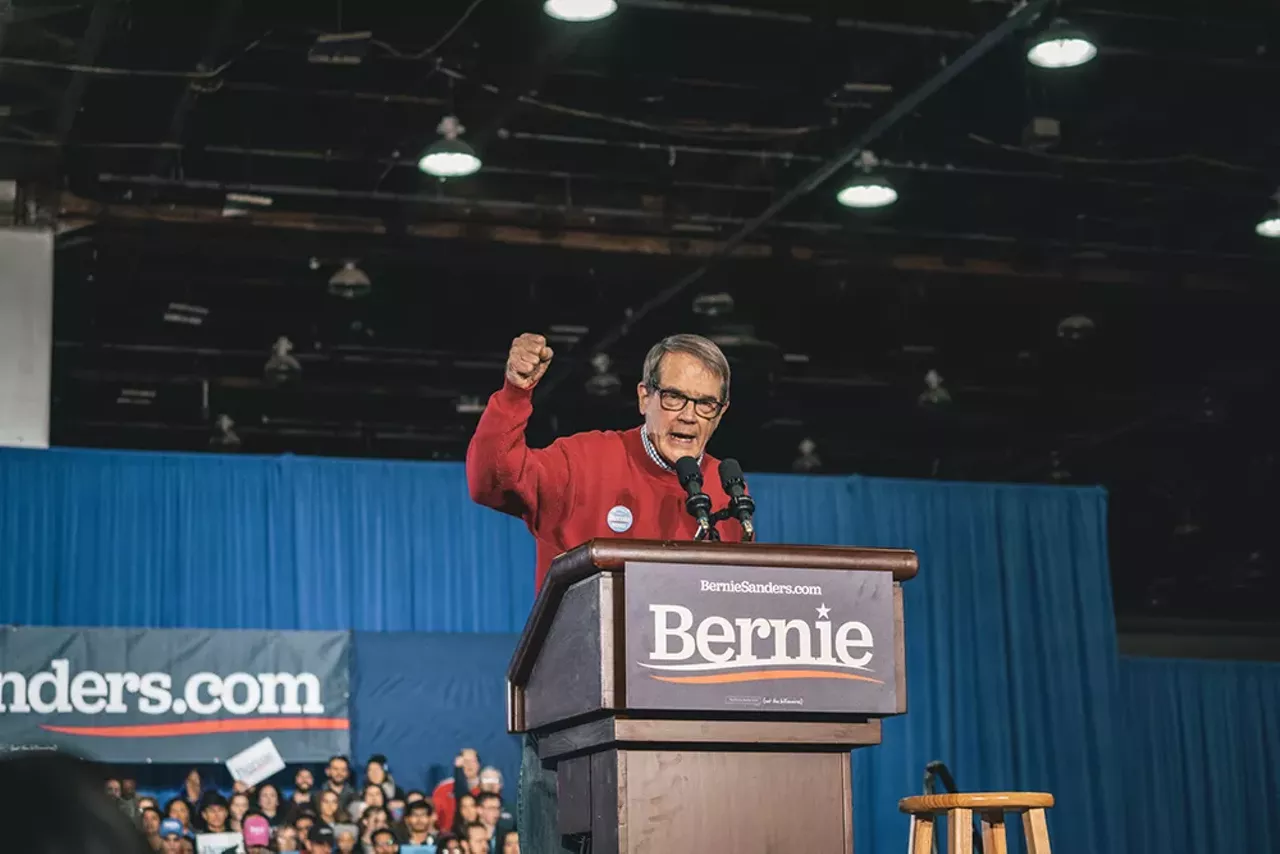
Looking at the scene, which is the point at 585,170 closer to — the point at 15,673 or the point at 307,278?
the point at 307,278

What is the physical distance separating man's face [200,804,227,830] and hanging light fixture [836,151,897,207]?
4843 millimetres

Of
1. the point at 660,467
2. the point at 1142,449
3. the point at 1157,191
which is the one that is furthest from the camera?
the point at 1142,449

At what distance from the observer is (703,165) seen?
10.4 meters

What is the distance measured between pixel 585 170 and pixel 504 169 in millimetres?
510

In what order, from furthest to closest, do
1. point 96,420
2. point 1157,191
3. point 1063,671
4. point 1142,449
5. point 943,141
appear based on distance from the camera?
point 1142,449, point 96,420, point 1063,671, point 1157,191, point 943,141

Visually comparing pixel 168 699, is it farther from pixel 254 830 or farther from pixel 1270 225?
pixel 1270 225

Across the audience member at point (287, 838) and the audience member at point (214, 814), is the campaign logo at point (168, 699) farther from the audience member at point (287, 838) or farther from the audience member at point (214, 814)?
the audience member at point (287, 838)

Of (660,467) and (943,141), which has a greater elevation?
(943,141)

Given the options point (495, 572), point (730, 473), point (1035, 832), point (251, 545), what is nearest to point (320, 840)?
point (251, 545)

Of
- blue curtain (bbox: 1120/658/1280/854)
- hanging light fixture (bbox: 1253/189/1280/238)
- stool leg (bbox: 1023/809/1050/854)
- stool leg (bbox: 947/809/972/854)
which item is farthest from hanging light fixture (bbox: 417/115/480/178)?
blue curtain (bbox: 1120/658/1280/854)

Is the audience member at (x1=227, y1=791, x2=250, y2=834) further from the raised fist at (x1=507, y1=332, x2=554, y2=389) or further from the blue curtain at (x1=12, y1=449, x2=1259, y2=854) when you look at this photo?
the raised fist at (x1=507, y1=332, x2=554, y2=389)

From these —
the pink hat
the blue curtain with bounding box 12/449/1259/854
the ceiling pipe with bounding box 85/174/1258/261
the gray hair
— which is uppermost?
the ceiling pipe with bounding box 85/174/1258/261

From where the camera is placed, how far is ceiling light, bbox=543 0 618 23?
743 centimetres

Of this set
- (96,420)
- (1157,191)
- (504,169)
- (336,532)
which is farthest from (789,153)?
(96,420)
